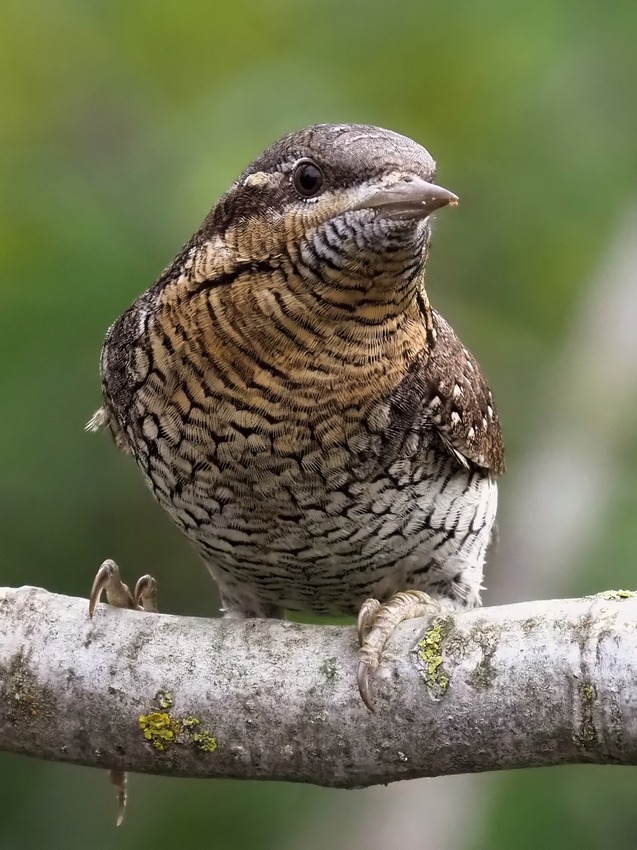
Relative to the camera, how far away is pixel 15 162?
3.52 m

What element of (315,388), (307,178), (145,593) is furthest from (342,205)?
(145,593)

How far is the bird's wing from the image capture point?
2.39 m

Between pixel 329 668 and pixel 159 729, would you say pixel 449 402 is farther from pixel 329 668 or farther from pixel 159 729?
pixel 159 729

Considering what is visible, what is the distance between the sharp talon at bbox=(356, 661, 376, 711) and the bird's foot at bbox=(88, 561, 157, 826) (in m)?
0.59

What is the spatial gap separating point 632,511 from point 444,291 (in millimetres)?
1058

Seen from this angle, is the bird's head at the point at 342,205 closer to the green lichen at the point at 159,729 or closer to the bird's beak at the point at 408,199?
the bird's beak at the point at 408,199

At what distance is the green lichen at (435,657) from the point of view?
1939 millimetres

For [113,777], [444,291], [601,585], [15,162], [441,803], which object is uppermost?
[444,291]

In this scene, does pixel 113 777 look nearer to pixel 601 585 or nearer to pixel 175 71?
pixel 601 585

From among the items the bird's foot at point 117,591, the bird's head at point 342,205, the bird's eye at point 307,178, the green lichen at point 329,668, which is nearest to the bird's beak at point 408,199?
the bird's head at point 342,205

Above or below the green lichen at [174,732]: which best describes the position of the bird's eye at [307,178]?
above

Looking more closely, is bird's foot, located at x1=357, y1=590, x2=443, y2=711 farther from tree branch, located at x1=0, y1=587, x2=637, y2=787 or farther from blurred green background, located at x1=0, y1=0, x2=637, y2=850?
blurred green background, located at x1=0, y1=0, x2=637, y2=850

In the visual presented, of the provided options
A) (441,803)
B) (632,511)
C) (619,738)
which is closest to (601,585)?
(632,511)

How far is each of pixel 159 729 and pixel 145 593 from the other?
26.0 inches
